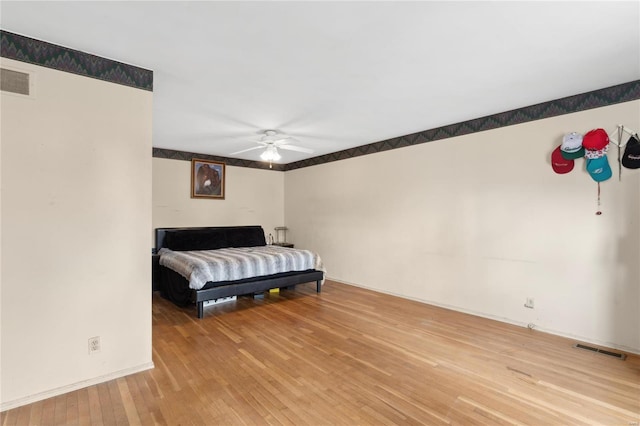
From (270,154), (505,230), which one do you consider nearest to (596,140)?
(505,230)

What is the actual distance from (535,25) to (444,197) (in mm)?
2604

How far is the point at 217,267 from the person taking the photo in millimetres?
4094

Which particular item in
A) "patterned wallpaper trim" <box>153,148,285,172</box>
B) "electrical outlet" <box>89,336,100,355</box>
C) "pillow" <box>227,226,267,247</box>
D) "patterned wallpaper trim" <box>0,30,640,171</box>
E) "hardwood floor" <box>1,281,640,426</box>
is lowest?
"hardwood floor" <box>1,281,640,426</box>

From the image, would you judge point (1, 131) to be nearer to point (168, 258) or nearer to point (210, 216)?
point (168, 258)

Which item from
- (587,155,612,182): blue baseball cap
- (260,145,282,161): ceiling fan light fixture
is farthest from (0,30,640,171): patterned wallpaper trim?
(260,145,282,161): ceiling fan light fixture

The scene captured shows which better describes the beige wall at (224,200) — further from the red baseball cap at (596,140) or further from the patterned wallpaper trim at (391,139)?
the red baseball cap at (596,140)

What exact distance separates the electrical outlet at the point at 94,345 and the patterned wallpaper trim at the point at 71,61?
202 centimetres

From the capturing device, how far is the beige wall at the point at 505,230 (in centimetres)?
300

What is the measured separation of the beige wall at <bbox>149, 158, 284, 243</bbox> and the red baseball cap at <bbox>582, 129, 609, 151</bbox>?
18.6 feet

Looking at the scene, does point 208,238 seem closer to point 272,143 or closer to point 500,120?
point 272,143

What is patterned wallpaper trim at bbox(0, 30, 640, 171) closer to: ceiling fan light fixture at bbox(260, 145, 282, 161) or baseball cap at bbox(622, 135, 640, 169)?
baseball cap at bbox(622, 135, 640, 169)

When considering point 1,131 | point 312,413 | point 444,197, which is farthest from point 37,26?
point 444,197

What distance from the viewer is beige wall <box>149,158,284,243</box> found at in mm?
5770

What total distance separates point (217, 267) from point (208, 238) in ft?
5.98
